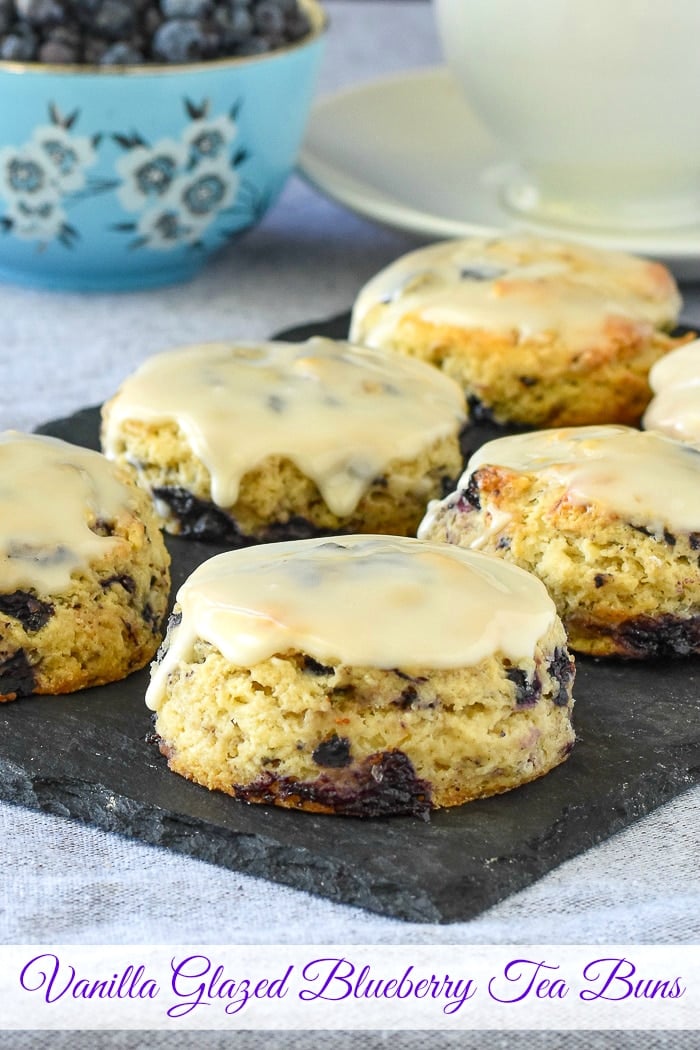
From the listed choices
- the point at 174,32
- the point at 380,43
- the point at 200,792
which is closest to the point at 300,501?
the point at 200,792

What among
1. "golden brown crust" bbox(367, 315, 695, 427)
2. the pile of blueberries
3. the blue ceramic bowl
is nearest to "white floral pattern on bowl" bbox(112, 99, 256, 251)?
the blue ceramic bowl

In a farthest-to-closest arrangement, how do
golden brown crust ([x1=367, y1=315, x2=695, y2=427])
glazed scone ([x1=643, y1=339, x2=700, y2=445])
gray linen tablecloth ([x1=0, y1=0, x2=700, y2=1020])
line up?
golden brown crust ([x1=367, y1=315, x2=695, y2=427])
glazed scone ([x1=643, y1=339, x2=700, y2=445])
gray linen tablecloth ([x1=0, y1=0, x2=700, y2=1020])

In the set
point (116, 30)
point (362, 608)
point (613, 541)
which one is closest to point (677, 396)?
point (613, 541)

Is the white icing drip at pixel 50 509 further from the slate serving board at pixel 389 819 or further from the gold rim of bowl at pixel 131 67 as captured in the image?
the gold rim of bowl at pixel 131 67

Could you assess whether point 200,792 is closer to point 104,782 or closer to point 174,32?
point 104,782

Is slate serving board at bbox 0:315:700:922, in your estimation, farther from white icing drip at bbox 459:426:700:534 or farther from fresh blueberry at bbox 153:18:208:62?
fresh blueberry at bbox 153:18:208:62

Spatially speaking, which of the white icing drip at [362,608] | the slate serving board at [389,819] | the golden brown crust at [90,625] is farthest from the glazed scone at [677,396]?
the golden brown crust at [90,625]

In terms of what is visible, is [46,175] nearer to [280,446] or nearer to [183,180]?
[183,180]
